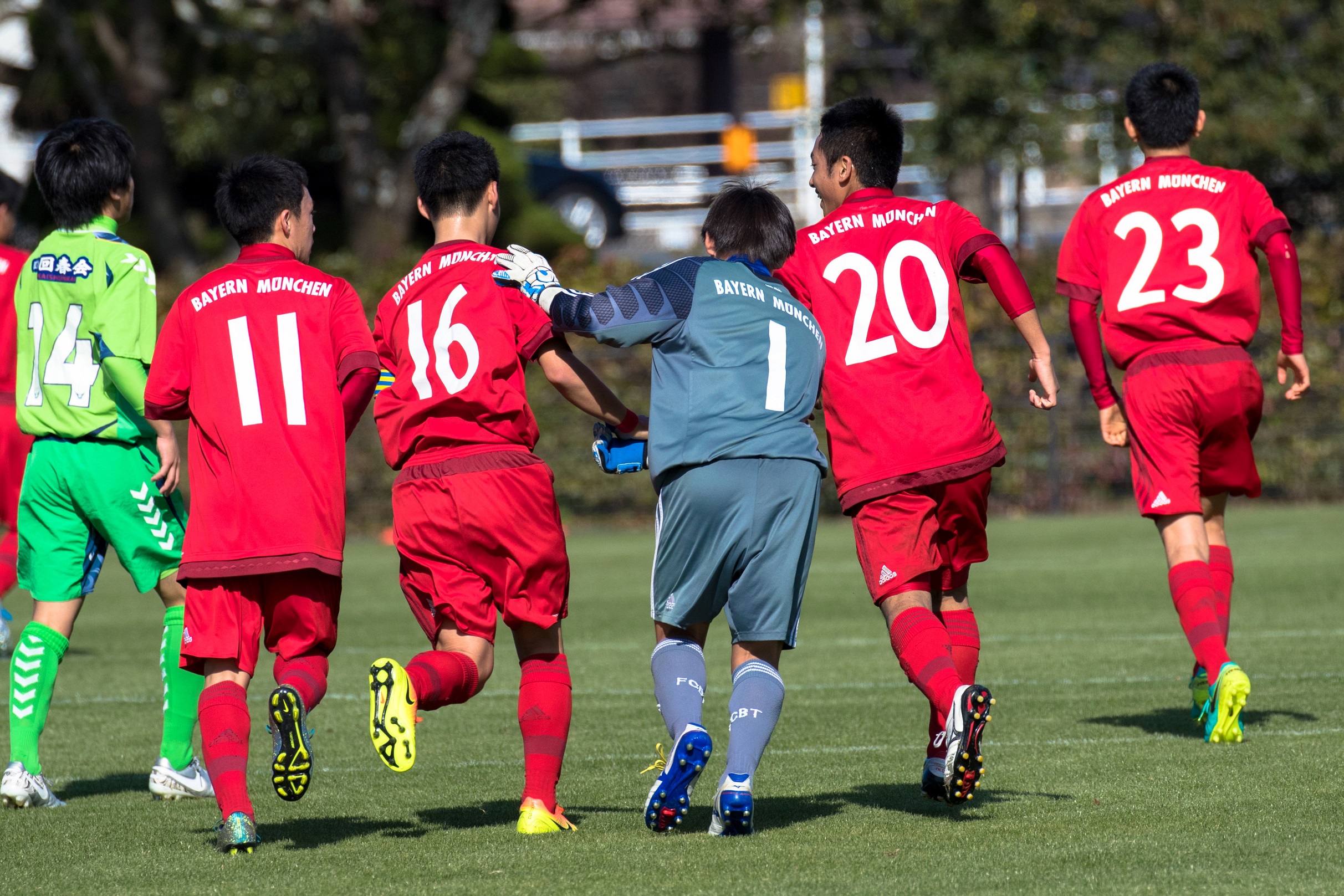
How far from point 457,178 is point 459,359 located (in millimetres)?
560

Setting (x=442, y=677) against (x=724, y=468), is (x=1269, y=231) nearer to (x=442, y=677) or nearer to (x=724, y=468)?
(x=724, y=468)

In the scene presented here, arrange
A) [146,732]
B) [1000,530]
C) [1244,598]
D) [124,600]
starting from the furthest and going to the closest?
[1000,530] → [124,600] → [1244,598] → [146,732]

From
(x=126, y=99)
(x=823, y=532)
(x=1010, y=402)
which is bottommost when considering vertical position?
(x=823, y=532)

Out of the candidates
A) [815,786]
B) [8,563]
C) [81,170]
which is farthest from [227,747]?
[8,563]

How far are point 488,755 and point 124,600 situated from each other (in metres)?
7.83

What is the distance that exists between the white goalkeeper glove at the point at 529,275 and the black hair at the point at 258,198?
25.4 inches

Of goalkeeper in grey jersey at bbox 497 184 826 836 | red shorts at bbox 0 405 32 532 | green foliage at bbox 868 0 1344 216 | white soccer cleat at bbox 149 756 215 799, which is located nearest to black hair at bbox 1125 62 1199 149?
goalkeeper in grey jersey at bbox 497 184 826 836

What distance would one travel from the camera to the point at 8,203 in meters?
7.37

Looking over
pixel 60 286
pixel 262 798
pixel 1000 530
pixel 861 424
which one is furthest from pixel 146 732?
pixel 1000 530

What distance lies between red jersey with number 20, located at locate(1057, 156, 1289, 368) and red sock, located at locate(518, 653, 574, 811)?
2598 millimetres

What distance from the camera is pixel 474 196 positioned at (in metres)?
5.06

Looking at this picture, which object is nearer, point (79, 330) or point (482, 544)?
point (482, 544)

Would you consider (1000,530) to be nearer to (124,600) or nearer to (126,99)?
(124,600)

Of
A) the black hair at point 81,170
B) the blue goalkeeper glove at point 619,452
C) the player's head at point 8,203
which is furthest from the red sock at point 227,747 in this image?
the player's head at point 8,203
